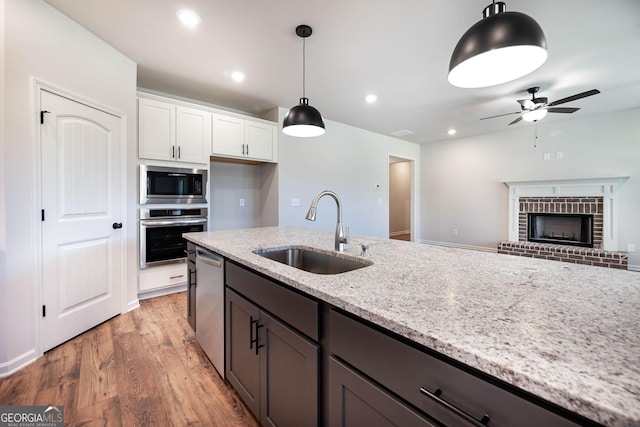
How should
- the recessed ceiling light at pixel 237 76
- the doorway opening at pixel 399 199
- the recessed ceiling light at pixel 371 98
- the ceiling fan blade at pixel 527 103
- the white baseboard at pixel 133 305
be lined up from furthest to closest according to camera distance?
1. the doorway opening at pixel 399 199
2. the recessed ceiling light at pixel 371 98
3. the ceiling fan blade at pixel 527 103
4. the recessed ceiling light at pixel 237 76
5. the white baseboard at pixel 133 305

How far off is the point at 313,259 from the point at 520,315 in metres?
1.21

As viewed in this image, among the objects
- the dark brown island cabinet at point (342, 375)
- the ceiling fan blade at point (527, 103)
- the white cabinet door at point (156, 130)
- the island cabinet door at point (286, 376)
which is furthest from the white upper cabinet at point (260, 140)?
the ceiling fan blade at point (527, 103)

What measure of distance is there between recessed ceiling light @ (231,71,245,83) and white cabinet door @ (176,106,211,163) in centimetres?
61

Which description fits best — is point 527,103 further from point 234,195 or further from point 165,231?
point 165,231

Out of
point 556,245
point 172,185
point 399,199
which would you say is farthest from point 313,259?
point 399,199

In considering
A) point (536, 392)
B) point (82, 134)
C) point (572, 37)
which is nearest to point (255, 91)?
point (82, 134)

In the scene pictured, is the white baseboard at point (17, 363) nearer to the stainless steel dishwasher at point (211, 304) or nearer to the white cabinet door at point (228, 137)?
the stainless steel dishwasher at point (211, 304)

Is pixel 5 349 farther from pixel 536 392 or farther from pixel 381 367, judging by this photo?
pixel 536 392

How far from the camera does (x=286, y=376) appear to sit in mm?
1117

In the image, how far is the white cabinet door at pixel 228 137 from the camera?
355 centimetres

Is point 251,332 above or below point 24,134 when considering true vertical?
below

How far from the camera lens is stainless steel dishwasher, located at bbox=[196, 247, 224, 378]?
5.47 ft

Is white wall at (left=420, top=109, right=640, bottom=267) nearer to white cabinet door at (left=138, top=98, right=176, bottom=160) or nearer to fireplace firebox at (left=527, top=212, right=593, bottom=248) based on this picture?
fireplace firebox at (left=527, top=212, right=593, bottom=248)

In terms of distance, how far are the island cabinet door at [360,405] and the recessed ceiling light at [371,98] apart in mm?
3634
